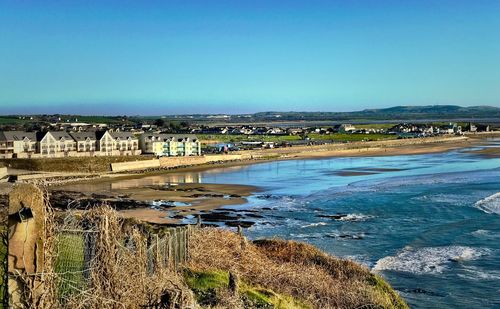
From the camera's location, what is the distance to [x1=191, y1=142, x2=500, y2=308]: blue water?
18156 millimetres

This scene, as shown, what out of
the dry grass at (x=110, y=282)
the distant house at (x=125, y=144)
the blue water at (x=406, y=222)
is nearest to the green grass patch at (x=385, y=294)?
the blue water at (x=406, y=222)

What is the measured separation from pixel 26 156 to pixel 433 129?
4368 inches

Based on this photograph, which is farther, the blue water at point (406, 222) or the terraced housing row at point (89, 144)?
the terraced housing row at point (89, 144)

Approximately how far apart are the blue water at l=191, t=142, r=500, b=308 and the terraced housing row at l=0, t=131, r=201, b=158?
1772 centimetres

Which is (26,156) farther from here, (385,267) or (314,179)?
(385,267)

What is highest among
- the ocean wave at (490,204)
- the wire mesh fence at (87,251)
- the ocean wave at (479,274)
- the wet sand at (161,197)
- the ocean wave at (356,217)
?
the wire mesh fence at (87,251)

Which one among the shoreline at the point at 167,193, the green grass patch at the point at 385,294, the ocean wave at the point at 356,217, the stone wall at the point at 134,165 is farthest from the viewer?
the stone wall at the point at 134,165

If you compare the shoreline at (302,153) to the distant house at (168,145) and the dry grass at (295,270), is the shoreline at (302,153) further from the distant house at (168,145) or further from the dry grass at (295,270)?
the dry grass at (295,270)

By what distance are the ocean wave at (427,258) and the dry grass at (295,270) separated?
193 inches

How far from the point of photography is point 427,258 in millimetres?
20984

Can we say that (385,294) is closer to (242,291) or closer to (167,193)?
(242,291)

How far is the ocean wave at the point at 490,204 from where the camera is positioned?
30.6 metres

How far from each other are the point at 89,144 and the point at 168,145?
10.7 m

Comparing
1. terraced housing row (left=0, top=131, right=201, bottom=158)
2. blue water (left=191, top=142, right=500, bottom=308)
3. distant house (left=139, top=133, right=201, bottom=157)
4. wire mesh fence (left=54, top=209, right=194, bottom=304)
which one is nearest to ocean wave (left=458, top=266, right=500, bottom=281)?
blue water (left=191, top=142, right=500, bottom=308)
